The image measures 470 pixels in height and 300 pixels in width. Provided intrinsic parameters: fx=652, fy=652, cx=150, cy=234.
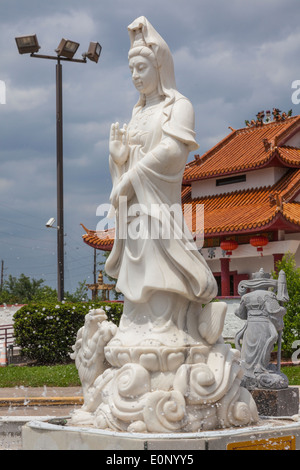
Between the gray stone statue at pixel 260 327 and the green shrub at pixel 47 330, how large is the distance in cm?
668

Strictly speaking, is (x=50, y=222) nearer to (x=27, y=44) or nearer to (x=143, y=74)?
(x=27, y=44)

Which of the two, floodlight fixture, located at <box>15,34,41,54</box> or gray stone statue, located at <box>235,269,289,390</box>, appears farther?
floodlight fixture, located at <box>15,34,41,54</box>

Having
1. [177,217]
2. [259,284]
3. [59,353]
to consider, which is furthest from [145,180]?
[59,353]

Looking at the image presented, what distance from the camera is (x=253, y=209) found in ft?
69.7

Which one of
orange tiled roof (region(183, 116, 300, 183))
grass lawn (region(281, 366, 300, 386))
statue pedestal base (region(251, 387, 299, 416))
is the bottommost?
grass lawn (region(281, 366, 300, 386))

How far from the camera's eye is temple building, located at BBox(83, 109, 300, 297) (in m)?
20.3

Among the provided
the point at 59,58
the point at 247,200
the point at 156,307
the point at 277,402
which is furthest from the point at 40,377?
the point at 247,200

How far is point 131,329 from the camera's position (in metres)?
4.97

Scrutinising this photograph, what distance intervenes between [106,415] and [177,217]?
5.23ft

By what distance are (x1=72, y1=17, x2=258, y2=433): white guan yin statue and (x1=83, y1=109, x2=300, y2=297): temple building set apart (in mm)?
14003

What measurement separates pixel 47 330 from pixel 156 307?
9354 millimetres

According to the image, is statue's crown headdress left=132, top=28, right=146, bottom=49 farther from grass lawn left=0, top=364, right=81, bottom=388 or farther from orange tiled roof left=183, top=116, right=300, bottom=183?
orange tiled roof left=183, top=116, right=300, bottom=183

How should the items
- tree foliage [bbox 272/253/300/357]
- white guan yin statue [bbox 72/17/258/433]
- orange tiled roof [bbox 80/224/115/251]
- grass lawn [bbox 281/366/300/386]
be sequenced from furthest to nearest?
orange tiled roof [bbox 80/224/115/251] < tree foliage [bbox 272/253/300/357] < grass lawn [bbox 281/366/300/386] < white guan yin statue [bbox 72/17/258/433]

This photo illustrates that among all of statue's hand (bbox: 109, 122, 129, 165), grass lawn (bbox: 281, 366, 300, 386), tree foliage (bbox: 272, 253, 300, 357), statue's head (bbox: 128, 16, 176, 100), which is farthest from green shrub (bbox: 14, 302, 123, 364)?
statue's head (bbox: 128, 16, 176, 100)
